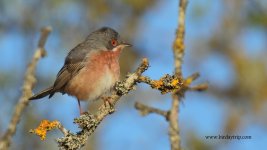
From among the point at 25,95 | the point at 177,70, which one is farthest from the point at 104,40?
the point at 177,70

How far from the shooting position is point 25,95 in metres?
4.64

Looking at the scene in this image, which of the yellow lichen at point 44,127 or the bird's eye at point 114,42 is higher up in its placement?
the bird's eye at point 114,42

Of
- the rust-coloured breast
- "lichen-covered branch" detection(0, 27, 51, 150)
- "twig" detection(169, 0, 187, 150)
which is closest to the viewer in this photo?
"twig" detection(169, 0, 187, 150)

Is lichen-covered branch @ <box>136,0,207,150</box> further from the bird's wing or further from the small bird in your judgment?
the bird's wing

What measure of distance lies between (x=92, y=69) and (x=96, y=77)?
6.4 inches

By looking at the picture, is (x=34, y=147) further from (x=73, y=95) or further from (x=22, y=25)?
(x=22, y=25)

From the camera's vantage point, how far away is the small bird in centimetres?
702

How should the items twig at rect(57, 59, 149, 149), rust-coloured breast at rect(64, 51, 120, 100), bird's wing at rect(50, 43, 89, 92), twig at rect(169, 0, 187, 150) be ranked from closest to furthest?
twig at rect(169, 0, 187, 150), twig at rect(57, 59, 149, 149), rust-coloured breast at rect(64, 51, 120, 100), bird's wing at rect(50, 43, 89, 92)

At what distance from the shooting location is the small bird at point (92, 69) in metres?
7.02

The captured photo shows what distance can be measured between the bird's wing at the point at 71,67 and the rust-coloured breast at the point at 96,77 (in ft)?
0.22

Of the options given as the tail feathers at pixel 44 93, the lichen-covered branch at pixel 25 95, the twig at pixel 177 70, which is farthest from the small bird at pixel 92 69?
the twig at pixel 177 70

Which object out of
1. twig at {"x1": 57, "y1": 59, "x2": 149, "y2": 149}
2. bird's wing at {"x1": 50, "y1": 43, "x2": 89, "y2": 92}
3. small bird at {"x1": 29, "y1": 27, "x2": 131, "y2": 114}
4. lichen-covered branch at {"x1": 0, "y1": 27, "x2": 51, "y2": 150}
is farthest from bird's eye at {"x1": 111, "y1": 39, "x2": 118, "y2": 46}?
twig at {"x1": 57, "y1": 59, "x2": 149, "y2": 149}

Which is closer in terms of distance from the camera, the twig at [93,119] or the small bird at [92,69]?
the twig at [93,119]

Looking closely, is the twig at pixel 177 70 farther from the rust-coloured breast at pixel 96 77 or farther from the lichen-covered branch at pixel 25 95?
the rust-coloured breast at pixel 96 77
